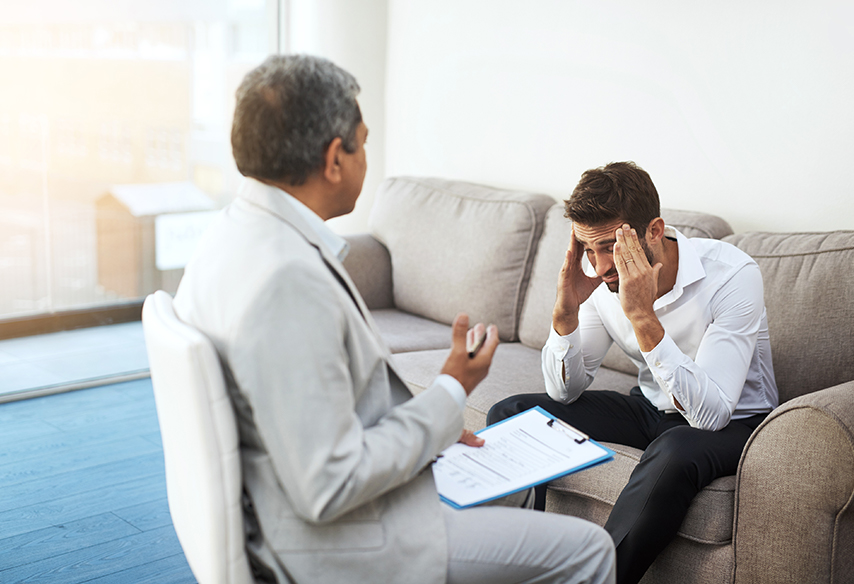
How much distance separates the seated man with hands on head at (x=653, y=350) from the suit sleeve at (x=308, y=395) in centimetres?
76

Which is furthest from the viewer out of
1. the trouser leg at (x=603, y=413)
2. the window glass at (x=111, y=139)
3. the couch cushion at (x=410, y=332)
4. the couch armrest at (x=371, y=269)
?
the window glass at (x=111, y=139)

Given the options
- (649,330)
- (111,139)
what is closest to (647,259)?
(649,330)

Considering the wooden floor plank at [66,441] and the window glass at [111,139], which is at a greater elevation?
the window glass at [111,139]

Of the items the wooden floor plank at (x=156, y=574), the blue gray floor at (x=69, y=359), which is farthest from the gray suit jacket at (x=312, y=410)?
the blue gray floor at (x=69, y=359)

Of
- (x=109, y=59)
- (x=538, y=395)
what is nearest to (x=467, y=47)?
(x=109, y=59)

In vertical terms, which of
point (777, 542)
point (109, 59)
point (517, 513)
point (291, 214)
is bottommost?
point (777, 542)

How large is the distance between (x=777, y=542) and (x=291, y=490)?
1002mm

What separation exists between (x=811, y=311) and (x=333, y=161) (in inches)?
54.3

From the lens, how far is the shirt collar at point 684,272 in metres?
1.78

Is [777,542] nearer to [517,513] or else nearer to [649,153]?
[517,513]

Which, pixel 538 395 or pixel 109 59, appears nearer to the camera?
pixel 538 395

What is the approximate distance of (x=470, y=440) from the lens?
147 centimetres

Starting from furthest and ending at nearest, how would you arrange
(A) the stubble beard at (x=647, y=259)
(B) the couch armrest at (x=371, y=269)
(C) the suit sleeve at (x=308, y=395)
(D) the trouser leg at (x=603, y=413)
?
(B) the couch armrest at (x=371, y=269) → (D) the trouser leg at (x=603, y=413) → (A) the stubble beard at (x=647, y=259) → (C) the suit sleeve at (x=308, y=395)

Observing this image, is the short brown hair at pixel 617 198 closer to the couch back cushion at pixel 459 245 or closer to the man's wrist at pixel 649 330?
the man's wrist at pixel 649 330
